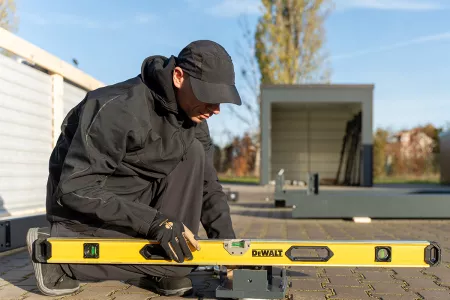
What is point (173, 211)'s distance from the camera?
2.94 m

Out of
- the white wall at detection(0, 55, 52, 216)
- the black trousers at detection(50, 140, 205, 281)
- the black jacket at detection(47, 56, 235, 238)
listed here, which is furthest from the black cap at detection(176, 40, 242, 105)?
the white wall at detection(0, 55, 52, 216)

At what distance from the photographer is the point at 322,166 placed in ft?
78.8

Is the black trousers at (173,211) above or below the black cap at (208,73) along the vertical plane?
below

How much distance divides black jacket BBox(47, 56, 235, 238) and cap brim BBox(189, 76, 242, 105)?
0.54 ft

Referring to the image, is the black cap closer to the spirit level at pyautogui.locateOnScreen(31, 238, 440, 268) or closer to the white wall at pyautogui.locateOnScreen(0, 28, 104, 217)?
the spirit level at pyautogui.locateOnScreen(31, 238, 440, 268)

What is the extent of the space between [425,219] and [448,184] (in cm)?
1667

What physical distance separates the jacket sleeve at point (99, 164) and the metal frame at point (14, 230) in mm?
1992

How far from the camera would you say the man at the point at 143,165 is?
2471mm

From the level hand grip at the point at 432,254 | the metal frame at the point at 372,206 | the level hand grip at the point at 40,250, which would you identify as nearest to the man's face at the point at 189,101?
the level hand grip at the point at 40,250

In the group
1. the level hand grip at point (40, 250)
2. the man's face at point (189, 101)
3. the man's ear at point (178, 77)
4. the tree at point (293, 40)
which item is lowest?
the level hand grip at point (40, 250)

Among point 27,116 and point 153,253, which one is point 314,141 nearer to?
point 27,116

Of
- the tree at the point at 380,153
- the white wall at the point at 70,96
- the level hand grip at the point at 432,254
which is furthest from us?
the tree at the point at 380,153

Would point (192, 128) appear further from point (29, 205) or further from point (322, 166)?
point (322, 166)

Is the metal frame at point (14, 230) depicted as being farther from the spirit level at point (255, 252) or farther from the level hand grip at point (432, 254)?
the level hand grip at point (432, 254)
